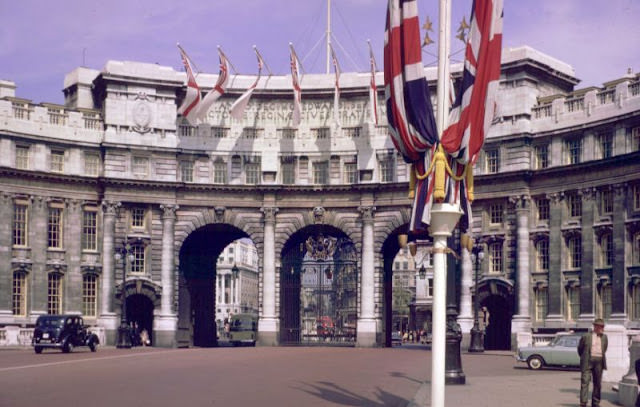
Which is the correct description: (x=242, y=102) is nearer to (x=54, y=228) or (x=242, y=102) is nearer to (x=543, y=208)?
(x=54, y=228)

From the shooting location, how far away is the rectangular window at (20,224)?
2403 inches

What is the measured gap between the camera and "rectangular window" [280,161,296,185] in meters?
67.4

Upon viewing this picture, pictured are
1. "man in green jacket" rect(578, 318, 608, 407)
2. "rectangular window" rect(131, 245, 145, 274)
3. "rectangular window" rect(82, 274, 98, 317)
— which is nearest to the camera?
"man in green jacket" rect(578, 318, 608, 407)

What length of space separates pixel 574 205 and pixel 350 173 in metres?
15.8

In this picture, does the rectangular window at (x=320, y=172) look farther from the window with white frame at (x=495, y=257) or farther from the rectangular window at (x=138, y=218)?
the window with white frame at (x=495, y=257)

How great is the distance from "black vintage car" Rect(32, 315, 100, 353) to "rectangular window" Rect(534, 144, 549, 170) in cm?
3046

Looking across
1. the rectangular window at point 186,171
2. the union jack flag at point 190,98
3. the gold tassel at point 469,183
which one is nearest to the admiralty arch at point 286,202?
the rectangular window at point 186,171

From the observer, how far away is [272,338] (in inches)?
2586

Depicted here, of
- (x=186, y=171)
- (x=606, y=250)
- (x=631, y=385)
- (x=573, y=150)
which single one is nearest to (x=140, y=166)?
(x=186, y=171)

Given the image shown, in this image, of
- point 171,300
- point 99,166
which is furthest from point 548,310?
point 99,166

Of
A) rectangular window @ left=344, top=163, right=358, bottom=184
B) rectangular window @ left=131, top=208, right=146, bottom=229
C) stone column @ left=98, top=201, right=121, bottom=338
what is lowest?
stone column @ left=98, top=201, right=121, bottom=338

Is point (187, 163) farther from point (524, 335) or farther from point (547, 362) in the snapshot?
point (547, 362)

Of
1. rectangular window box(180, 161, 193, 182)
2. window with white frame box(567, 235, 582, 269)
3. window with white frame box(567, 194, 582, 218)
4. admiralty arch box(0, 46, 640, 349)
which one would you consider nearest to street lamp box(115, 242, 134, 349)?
admiralty arch box(0, 46, 640, 349)

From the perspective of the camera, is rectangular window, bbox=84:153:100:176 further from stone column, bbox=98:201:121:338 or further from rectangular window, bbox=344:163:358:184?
rectangular window, bbox=344:163:358:184
